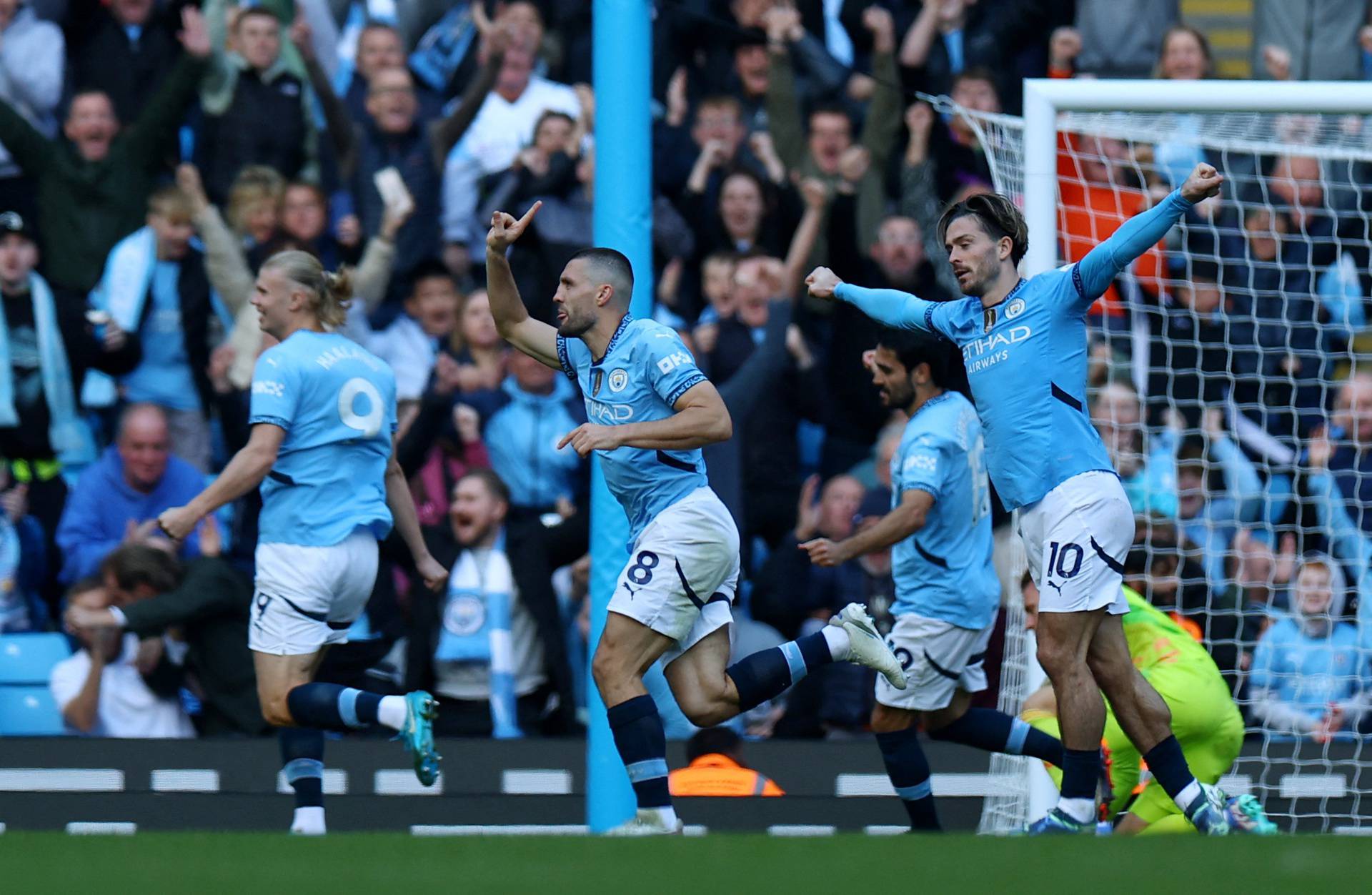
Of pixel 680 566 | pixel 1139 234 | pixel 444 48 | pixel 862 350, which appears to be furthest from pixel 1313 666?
pixel 444 48

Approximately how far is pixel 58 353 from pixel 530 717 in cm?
288

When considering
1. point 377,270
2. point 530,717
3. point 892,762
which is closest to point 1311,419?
point 892,762

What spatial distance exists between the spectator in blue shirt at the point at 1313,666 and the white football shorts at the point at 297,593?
4.19 metres

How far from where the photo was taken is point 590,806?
6852mm

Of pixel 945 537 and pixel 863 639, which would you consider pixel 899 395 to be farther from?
pixel 863 639

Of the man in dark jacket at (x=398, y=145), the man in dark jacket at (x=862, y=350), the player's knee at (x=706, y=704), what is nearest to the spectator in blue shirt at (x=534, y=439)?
the man in dark jacket at (x=398, y=145)

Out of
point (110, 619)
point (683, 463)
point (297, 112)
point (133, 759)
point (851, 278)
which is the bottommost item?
point (133, 759)

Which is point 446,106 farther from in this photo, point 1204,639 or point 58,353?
point 1204,639

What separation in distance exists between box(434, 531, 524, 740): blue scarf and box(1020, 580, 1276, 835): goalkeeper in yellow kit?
2.34 m

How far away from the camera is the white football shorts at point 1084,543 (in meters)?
5.89

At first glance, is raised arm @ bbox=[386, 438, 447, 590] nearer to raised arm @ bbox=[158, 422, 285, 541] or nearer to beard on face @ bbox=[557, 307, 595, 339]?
raised arm @ bbox=[158, 422, 285, 541]

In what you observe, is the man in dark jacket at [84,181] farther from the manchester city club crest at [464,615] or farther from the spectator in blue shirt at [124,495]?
the manchester city club crest at [464,615]

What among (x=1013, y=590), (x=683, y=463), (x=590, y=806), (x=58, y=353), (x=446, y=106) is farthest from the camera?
(x=446, y=106)

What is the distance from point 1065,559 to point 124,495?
4.63 meters
